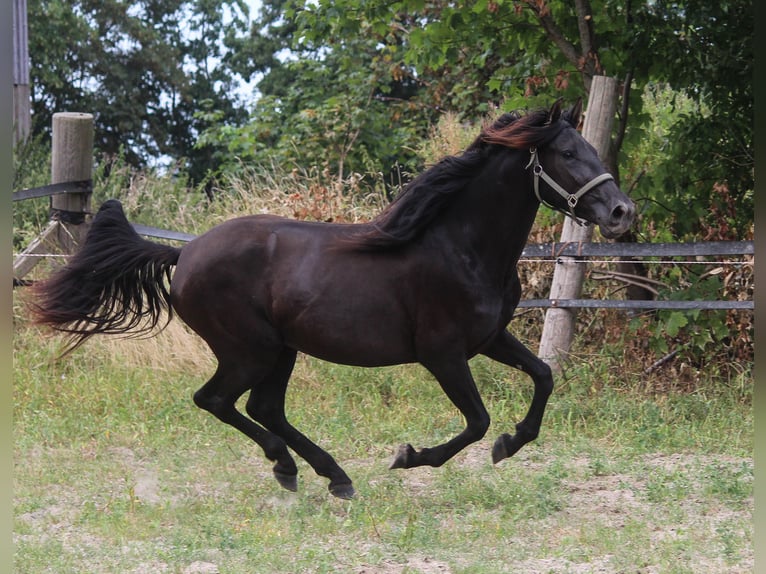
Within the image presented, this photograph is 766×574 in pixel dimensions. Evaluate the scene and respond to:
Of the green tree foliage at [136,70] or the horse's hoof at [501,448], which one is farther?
the green tree foliage at [136,70]

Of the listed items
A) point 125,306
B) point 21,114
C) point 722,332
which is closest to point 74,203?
point 125,306

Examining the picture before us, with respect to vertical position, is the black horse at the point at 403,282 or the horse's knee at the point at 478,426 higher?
the black horse at the point at 403,282

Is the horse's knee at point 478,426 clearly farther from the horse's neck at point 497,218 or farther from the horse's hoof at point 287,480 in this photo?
the horse's hoof at point 287,480

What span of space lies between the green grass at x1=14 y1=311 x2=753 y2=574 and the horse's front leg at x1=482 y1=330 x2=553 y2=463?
0.99 feet

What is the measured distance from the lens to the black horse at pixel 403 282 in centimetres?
442

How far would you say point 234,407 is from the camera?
495 cm

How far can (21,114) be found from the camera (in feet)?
43.2

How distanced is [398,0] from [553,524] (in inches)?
197

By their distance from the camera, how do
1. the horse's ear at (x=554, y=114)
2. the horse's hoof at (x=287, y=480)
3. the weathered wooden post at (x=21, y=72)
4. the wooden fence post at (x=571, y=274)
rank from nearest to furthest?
the horse's ear at (x=554, y=114)
the horse's hoof at (x=287, y=480)
the wooden fence post at (x=571, y=274)
the weathered wooden post at (x=21, y=72)

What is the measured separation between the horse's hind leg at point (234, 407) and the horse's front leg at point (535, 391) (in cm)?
118

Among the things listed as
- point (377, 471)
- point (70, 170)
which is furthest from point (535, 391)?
point (70, 170)

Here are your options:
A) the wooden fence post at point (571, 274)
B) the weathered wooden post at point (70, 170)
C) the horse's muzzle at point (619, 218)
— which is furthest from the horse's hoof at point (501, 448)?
the weathered wooden post at point (70, 170)

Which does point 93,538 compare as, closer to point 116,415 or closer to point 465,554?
point 465,554

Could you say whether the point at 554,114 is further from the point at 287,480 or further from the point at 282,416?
the point at 287,480
